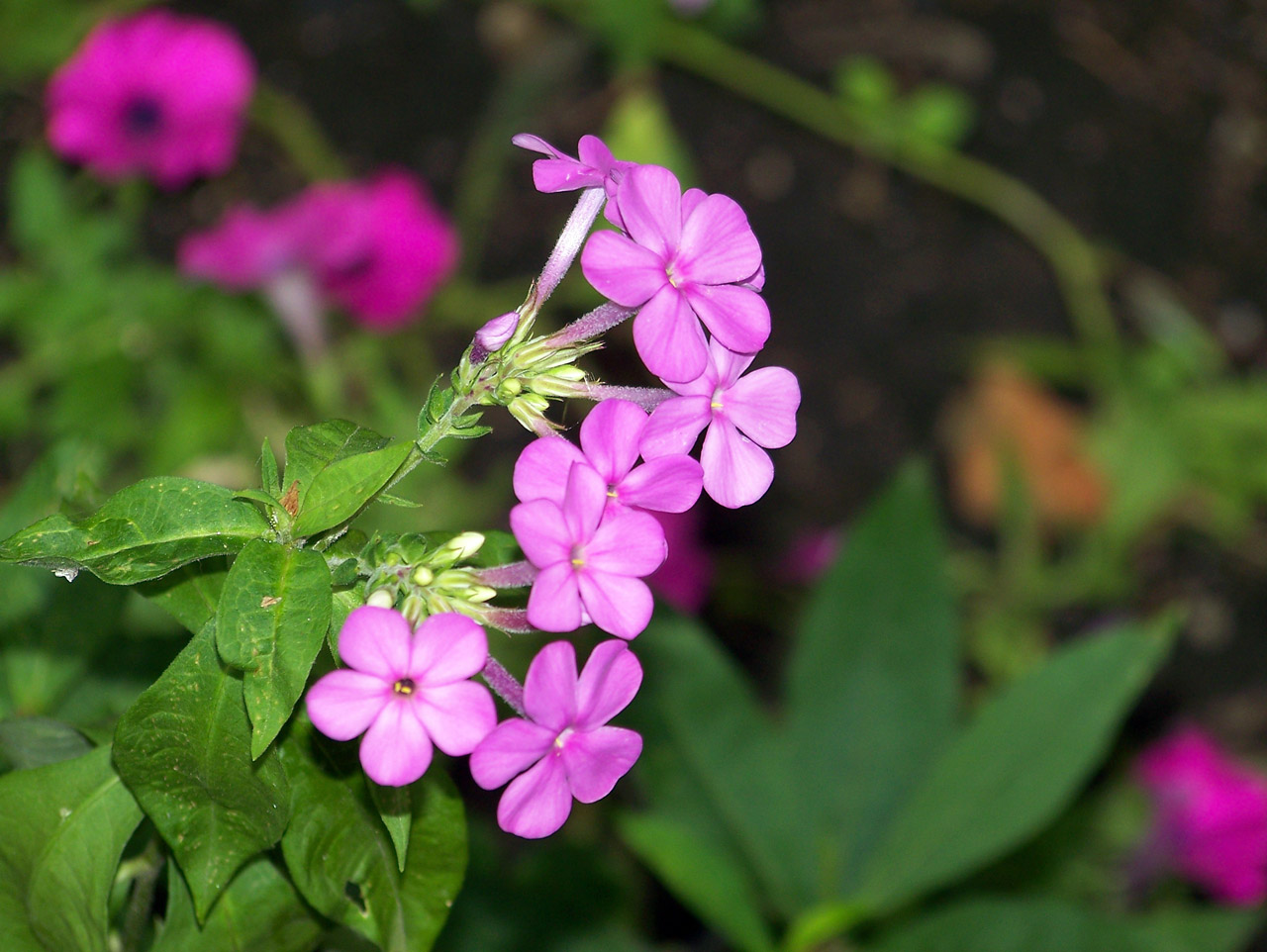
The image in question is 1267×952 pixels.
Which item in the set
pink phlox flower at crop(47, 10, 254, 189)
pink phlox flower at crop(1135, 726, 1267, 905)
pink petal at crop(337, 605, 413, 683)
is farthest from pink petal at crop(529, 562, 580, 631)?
pink phlox flower at crop(1135, 726, 1267, 905)

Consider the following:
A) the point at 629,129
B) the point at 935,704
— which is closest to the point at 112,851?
the point at 935,704

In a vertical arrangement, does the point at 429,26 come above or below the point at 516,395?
below

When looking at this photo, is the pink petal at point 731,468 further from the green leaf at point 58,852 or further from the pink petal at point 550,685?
the green leaf at point 58,852

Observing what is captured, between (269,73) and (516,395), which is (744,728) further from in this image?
(269,73)

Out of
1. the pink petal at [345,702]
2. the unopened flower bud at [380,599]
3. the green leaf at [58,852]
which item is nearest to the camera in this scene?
the pink petal at [345,702]

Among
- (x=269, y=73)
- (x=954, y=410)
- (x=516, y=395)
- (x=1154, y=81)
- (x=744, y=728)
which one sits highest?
(x=516, y=395)

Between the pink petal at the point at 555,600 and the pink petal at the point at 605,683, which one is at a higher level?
the pink petal at the point at 555,600

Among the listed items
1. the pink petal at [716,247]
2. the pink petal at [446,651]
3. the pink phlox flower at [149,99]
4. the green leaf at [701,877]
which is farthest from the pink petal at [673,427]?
the pink phlox flower at [149,99]
